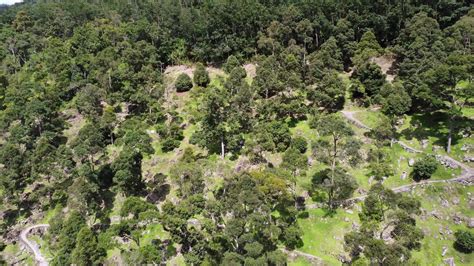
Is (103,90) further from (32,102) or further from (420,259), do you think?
(420,259)

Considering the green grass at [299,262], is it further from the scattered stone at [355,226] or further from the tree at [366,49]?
the tree at [366,49]

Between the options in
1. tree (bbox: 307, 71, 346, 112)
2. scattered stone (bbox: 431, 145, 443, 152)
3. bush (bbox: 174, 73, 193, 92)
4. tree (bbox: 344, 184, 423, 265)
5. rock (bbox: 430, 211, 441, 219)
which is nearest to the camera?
tree (bbox: 344, 184, 423, 265)

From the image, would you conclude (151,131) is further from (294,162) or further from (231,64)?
(294,162)

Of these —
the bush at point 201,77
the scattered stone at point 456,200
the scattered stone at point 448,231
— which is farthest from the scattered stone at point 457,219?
the bush at point 201,77

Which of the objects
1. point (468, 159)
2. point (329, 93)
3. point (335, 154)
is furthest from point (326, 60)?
point (468, 159)

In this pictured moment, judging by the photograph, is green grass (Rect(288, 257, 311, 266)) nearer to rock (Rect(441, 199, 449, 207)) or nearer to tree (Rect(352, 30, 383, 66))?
rock (Rect(441, 199, 449, 207))

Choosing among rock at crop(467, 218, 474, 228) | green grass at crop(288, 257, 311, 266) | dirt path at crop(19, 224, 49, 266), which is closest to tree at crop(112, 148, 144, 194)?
dirt path at crop(19, 224, 49, 266)
